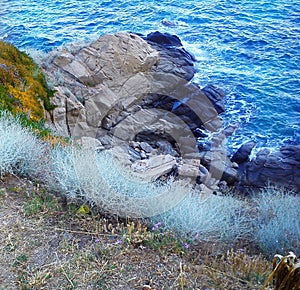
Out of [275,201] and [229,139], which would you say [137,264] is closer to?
[275,201]

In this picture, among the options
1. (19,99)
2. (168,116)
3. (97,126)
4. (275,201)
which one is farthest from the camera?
(168,116)

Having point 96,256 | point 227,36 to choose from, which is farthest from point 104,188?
point 227,36

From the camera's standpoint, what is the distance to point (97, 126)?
575 inches

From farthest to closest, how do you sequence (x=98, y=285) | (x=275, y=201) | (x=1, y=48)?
1. (x=1, y=48)
2. (x=275, y=201)
3. (x=98, y=285)

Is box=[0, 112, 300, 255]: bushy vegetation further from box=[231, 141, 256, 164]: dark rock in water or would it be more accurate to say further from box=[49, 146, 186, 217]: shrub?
box=[231, 141, 256, 164]: dark rock in water

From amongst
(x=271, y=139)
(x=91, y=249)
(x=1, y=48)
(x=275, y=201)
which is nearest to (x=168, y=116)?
(x=271, y=139)

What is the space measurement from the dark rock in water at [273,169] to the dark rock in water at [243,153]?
0.23m

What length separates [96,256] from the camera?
4.45 m

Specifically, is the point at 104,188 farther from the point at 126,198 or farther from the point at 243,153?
the point at 243,153

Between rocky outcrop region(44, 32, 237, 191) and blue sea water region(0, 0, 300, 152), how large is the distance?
1.24m

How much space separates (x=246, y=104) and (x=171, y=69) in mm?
4130

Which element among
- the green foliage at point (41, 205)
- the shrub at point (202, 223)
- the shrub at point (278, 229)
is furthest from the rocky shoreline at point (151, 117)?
the green foliage at point (41, 205)

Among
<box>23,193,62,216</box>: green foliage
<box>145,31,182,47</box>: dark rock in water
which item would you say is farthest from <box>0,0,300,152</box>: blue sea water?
<box>23,193,62,216</box>: green foliage

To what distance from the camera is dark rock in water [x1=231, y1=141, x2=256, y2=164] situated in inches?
570
